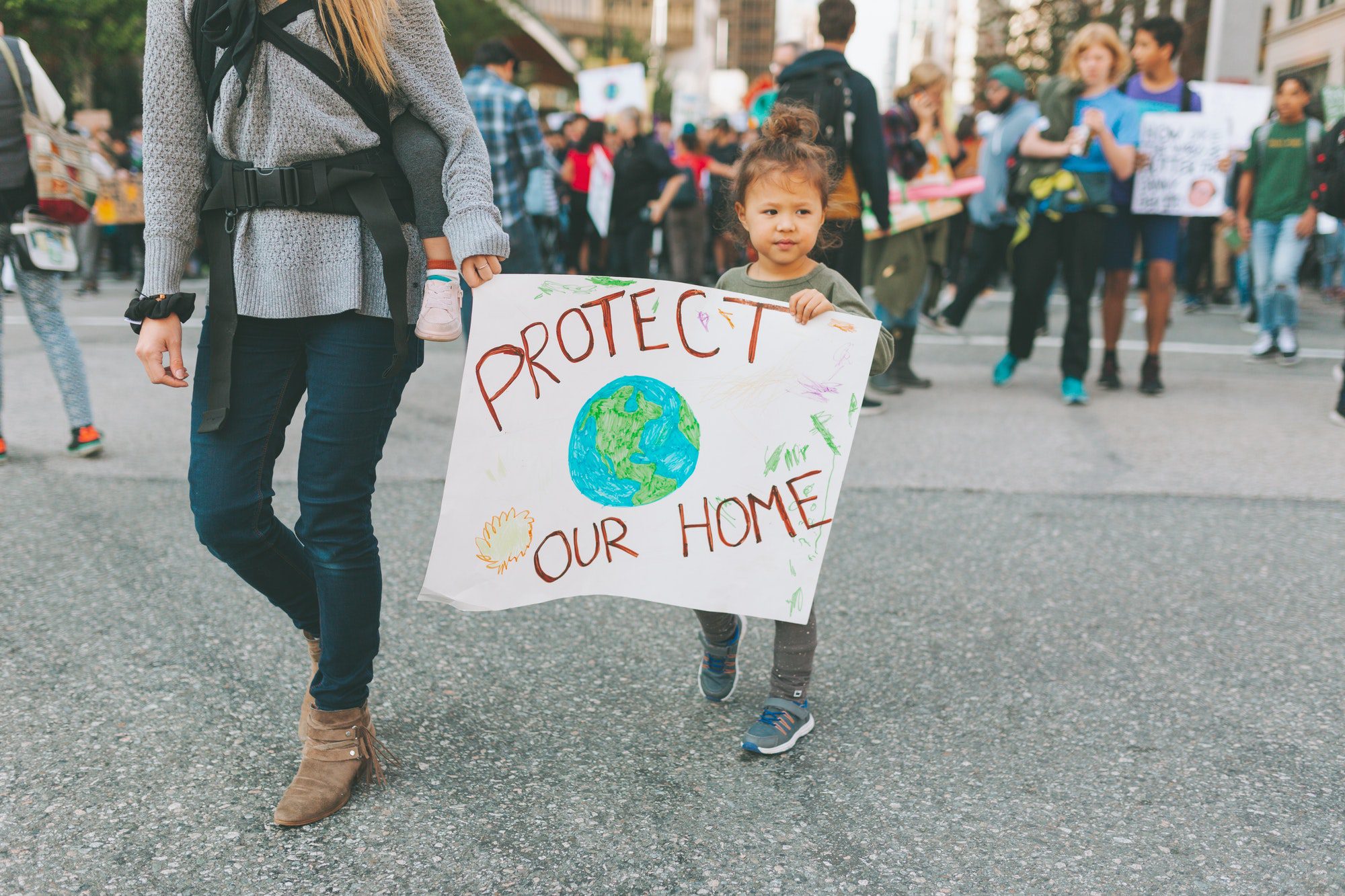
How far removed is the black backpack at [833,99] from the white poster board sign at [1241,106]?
3.87 metres

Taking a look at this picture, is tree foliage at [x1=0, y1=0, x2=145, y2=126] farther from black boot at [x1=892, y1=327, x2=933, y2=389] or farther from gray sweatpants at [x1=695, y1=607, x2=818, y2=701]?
gray sweatpants at [x1=695, y1=607, x2=818, y2=701]

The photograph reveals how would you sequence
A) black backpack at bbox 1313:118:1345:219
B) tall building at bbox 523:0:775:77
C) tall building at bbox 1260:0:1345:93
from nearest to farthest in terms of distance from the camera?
black backpack at bbox 1313:118:1345:219, tall building at bbox 1260:0:1345:93, tall building at bbox 523:0:775:77

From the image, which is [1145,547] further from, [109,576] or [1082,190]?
[109,576]

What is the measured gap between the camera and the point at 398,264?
7.41 feet

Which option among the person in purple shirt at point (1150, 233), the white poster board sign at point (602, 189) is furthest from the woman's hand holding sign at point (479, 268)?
the white poster board sign at point (602, 189)

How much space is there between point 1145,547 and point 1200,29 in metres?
18.2

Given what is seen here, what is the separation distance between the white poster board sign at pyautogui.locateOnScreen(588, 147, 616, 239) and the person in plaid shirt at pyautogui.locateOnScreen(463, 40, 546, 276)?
3.70 metres

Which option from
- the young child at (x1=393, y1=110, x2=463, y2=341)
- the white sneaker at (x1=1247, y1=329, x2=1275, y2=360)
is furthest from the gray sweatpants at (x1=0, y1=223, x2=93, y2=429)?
the white sneaker at (x1=1247, y1=329, x2=1275, y2=360)

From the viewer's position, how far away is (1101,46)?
643 centimetres

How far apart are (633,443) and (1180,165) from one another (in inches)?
217

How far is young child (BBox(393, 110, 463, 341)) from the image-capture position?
2.27m

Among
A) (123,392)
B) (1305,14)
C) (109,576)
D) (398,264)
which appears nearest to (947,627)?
(398,264)

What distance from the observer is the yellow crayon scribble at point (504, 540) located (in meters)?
2.56

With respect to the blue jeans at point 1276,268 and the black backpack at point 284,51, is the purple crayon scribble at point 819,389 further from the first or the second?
the blue jeans at point 1276,268
